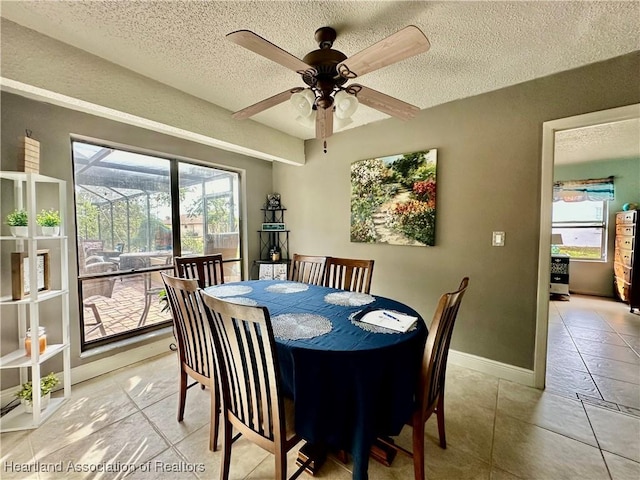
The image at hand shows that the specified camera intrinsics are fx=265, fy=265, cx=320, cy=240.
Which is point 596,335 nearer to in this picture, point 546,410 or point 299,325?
point 546,410

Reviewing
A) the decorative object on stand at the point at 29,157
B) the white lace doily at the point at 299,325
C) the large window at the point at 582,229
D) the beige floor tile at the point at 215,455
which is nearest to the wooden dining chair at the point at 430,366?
the white lace doily at the point at 299,325

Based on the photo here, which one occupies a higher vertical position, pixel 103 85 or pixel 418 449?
pixel 103 85

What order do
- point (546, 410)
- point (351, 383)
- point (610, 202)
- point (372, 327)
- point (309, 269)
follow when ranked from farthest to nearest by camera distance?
point (610, 202)
point (309, 269)
point (546, 410)
point (372, 327)
point (351, 383)

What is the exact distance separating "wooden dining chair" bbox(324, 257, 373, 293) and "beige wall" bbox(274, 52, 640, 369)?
0.64 meters

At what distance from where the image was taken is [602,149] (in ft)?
13.5

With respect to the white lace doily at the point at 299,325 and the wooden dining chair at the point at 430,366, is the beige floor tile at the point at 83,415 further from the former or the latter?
the wooden dining chair at the point at 430,366

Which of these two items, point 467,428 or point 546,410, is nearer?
point 467,428

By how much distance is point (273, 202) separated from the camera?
388 centimetres

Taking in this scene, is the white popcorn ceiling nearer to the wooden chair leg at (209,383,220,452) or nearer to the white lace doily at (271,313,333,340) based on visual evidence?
the white lace doily at (271,313,333,340)

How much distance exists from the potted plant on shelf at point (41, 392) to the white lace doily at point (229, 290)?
4.01 feet

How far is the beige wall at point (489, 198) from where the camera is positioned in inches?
80.5

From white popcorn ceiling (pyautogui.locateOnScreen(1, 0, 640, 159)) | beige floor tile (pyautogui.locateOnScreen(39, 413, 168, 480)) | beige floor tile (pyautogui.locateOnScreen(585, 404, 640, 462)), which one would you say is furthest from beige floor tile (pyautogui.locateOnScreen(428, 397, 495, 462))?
white popcorn ceiling (pyautogui.locateOnScreen(1, 0, 640, 159))

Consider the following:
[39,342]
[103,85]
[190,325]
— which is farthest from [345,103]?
[39,342]

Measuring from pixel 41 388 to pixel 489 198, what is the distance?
149 inches
